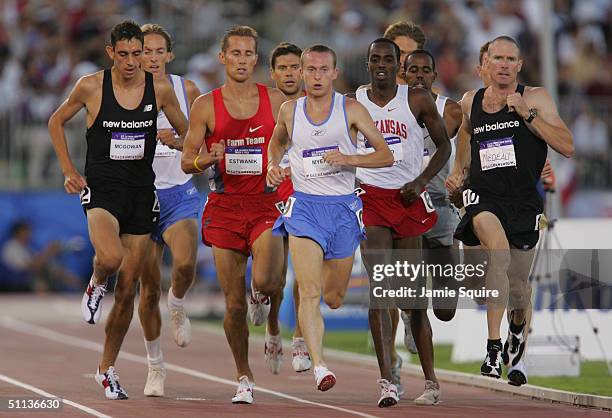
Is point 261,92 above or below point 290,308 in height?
above

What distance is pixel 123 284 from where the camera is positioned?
43.8 feet

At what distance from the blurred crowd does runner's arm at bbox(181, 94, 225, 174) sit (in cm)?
1560

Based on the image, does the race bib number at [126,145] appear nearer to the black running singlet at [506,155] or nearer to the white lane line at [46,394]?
the white lane line at [46,394]

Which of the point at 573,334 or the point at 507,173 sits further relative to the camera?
the point at 573,334

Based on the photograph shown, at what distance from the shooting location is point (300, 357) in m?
13.9

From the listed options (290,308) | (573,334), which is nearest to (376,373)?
(573,334)

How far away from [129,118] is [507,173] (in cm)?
323

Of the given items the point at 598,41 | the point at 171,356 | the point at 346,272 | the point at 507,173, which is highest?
the point at 598,41

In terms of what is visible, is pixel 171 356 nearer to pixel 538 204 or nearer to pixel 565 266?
pixel 565 266

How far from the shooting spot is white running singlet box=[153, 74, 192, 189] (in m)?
14.2

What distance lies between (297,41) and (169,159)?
1595cm

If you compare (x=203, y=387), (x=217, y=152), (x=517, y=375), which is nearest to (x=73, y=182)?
(x=217, y=152)

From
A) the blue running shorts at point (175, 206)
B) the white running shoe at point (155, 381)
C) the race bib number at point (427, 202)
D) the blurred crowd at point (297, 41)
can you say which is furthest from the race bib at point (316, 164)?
the blurred crowd at point (297, 41)

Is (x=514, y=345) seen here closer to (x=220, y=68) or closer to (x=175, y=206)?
(x=175, y=206)
